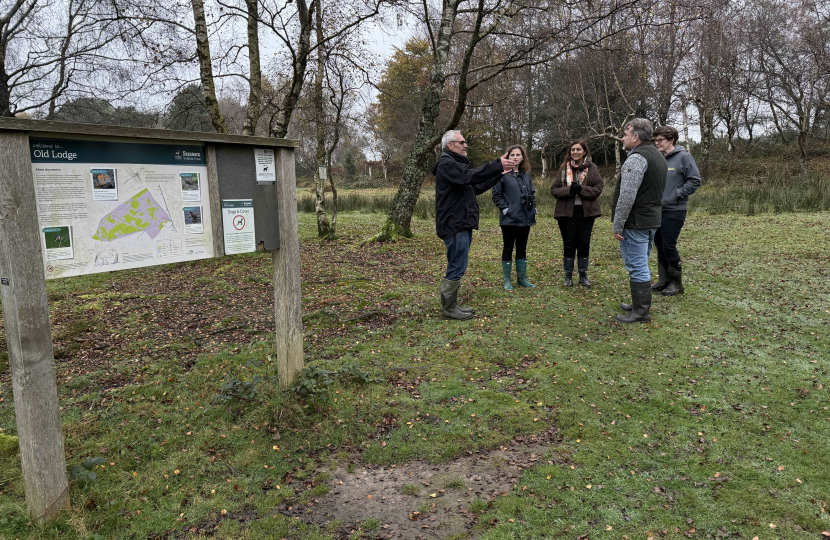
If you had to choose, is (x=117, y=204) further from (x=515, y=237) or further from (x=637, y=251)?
(x=515, y=237)

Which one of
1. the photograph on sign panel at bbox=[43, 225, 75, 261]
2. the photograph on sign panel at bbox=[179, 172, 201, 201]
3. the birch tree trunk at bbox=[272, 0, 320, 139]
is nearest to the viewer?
the photograph on sign panel at bbox=[43, 225, 75, 261]

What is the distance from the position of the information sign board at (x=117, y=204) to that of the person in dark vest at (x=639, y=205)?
395cm

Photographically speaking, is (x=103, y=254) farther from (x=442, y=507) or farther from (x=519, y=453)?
(x=519, y=453)

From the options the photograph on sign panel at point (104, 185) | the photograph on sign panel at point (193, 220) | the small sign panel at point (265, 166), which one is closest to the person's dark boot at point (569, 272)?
the small sign panel at point (265, 166)

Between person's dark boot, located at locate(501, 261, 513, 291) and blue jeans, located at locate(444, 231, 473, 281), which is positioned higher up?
blue jeans, located at locate(444, 231, 473, 281)

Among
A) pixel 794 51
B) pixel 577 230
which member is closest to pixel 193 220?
pixel 577 230

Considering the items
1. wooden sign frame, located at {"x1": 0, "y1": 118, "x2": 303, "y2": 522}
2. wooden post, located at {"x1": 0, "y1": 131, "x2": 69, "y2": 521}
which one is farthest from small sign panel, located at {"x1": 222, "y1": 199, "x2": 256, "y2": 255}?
wooden post, located at {"x1": 0, "y1": 131, "x2": 69, "y2": 521}

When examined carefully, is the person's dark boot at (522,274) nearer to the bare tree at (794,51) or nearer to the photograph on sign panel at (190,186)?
the photograph on sign panel at (190,186)

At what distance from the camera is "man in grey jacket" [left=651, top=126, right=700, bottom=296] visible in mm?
6129

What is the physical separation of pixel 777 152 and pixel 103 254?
1435 inches

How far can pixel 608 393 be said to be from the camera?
375 centimetres

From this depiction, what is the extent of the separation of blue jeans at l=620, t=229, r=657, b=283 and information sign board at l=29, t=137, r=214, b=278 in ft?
13.4

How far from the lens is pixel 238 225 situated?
311 centimetres

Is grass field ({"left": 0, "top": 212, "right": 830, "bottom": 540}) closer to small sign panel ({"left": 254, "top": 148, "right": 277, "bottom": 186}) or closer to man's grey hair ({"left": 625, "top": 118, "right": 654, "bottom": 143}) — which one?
small sign panel ({"left": 254, "top": 148, "right": 277, "bottom": 186})
